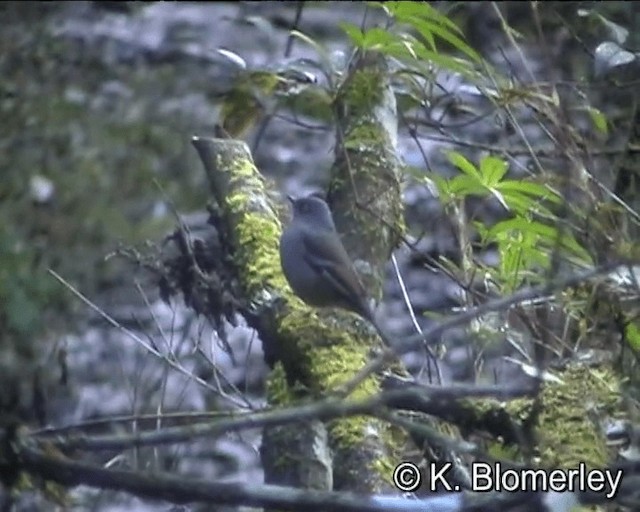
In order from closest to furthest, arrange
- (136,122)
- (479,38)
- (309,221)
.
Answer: (309,221), (479,38), (136,122)

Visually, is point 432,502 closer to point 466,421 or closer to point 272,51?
point 466,421

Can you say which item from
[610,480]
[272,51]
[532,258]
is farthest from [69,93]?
[610,480]

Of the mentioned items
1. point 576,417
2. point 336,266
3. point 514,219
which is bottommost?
point 336,266

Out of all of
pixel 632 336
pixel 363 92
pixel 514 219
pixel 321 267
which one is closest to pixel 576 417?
pixel 632 336

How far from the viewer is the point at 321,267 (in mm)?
3883

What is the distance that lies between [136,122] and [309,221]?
12.3 ft

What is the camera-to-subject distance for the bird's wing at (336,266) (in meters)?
3.76

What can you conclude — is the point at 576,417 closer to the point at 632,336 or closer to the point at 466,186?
the point at 632,336

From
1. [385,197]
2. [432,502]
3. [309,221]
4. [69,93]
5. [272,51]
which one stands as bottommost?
[69,93]

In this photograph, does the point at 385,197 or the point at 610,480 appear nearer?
the point at 610,480

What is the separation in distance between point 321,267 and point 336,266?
0.28 feet

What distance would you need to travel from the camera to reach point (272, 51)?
7457mm

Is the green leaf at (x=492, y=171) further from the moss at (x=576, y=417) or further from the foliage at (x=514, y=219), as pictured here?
the moss at (x=576, y=417)

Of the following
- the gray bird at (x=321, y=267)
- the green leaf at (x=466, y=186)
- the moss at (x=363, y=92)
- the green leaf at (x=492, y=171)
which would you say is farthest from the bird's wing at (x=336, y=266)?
the green leaf at (x=492, y=171)
